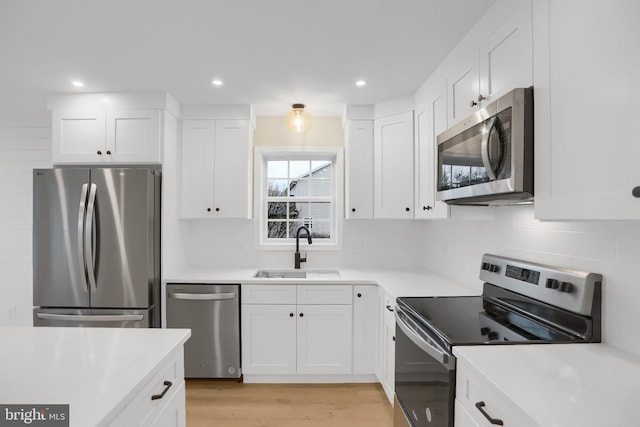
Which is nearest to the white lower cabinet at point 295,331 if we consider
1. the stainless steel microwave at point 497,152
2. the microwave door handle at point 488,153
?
the stainless steel microwave at point 497,152

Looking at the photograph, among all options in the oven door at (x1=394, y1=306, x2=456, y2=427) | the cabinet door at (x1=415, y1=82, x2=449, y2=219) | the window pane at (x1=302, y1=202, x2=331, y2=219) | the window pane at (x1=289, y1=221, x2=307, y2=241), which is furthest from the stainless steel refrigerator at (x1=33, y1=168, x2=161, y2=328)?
the cabinet door at (x1=415, y1=82, x2=449, y2=219)

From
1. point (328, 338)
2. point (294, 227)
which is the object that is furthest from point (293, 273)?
point (328, 338)

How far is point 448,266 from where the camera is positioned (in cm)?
288

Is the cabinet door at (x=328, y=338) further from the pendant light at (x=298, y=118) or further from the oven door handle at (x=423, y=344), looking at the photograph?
the pendant light at (x=298, y=118)

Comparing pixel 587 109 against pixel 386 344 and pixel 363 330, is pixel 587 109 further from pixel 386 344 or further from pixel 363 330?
pixel 363 330

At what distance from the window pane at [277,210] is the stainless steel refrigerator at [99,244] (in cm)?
130

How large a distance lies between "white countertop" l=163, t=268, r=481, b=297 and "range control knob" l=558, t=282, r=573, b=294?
851 millimetres

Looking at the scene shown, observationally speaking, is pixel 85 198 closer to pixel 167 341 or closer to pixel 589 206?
pixel 167 341

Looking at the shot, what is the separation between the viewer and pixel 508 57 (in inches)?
58.8

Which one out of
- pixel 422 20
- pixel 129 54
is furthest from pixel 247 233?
pixel 422 20

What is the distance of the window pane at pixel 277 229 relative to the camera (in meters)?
3.69

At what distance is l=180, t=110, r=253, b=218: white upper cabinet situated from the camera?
3193 mm

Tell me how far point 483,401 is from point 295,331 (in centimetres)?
189

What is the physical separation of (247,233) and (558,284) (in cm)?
267
